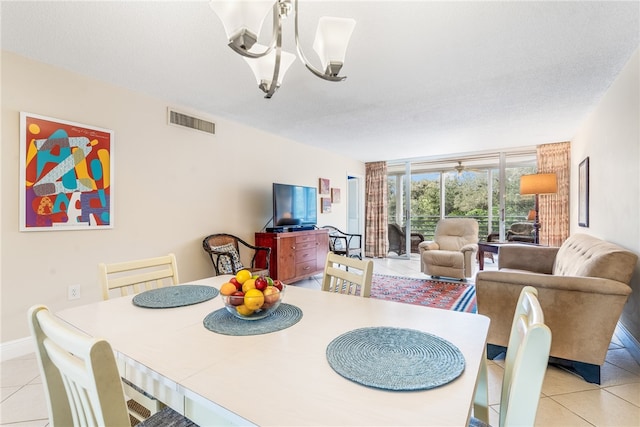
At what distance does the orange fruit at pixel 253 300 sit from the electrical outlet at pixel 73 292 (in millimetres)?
2360

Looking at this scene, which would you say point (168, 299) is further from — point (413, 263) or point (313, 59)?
point (413, 263)

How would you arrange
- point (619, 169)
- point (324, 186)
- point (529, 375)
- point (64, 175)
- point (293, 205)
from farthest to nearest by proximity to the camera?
point (324, 186), point (293, 205), point (619, 169), point (64, 175), point (529, 375)

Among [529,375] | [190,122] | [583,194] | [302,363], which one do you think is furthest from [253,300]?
[583,194]

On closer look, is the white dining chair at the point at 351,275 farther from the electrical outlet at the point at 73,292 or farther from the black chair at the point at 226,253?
the electrical outlet at the point at 73,292

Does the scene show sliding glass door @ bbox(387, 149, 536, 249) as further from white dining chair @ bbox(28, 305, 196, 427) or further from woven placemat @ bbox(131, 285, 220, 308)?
white dining chair @ bbox(28, 305, 196, 427)

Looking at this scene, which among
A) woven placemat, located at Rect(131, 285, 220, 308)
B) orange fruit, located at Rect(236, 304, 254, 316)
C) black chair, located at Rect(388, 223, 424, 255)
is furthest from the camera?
black chair, located at Rect(388, 223, 424, 255)

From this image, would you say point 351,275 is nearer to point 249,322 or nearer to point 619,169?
point 249,322

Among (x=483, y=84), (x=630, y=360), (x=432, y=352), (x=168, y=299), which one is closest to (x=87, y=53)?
(x=168, y=299)

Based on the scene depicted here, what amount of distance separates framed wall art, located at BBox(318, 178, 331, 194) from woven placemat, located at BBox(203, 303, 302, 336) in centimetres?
462

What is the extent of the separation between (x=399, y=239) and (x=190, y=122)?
204 inches

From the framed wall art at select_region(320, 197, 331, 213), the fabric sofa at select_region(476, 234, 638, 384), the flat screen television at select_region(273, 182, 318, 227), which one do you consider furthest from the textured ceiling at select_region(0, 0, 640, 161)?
the framed wall art at select_region(320, 197, 331, 213)

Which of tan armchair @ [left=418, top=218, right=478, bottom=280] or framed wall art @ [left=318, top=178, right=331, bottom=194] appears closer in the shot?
tan armchair @ [left=418, top=218, right=478, bottom=280]

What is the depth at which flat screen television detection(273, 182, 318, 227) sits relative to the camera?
438 centimetres

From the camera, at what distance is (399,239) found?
23.5 feet
